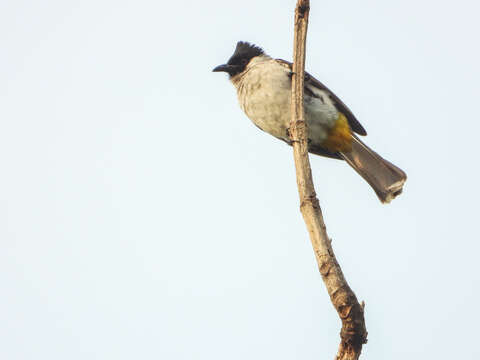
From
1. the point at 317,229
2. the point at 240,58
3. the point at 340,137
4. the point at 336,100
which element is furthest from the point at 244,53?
the point at 317,229

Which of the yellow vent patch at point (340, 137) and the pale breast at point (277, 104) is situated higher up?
the pale breast at point (277, 104)

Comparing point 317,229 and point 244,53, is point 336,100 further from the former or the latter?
point 317,229

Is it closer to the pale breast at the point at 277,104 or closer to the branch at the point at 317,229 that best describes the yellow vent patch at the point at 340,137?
the pale breast at the point at 277,104

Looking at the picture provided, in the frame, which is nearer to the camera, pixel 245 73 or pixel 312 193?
pixel 312 193

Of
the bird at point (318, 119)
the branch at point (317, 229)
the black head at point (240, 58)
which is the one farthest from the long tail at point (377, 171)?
the branch at point (317, 229)

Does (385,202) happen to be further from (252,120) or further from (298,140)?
(298,140)

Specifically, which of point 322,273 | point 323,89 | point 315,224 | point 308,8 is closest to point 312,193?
point 315,224

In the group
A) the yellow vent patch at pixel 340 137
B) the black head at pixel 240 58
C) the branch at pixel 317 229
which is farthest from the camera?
the black head at pixel 240 58

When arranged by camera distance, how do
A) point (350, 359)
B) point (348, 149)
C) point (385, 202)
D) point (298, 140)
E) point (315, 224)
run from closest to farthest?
point (350, 359) → point (315, 224) → point (298, 140) → point (385, 202) → point (348, 149)

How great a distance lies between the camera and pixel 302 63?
10.5ft

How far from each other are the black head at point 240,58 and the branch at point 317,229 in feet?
8.98

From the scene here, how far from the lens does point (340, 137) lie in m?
5.20

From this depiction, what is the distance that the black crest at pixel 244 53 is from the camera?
5.99m

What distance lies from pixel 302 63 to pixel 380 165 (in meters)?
2.17
